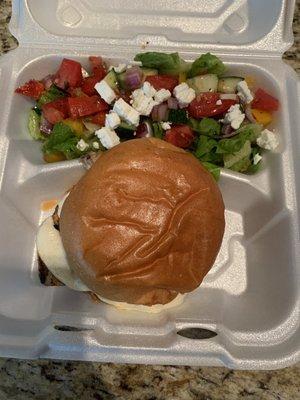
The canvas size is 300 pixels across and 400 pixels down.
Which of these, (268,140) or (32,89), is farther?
(32,89)

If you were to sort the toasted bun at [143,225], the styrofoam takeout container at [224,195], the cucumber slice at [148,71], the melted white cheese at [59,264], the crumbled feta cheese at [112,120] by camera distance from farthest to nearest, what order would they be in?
1. the cucumber slice at [148,71]
2. the crumbled feta cheese at [112,120]
3. the melted white cheese at [59,264]
4. the styrofoam takeout container at [224,195]
5. the toasted bun at [143,225]

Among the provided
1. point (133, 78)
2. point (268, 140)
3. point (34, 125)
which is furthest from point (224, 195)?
point (34, 125)

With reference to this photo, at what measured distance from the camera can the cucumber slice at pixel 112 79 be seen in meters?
1.89

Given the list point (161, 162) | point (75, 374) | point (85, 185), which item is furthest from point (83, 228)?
point (75, 374)

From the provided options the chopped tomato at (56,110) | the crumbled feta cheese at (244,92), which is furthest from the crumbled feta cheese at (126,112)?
the crumbled feta cheese at (244,92)

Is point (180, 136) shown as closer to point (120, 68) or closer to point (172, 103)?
point (172, 103)

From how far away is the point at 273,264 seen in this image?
70.1 inches

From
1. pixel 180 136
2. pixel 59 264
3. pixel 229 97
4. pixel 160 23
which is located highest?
pixel 160 23

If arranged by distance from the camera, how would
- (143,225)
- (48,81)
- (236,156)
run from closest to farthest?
1. (143,225)
2. (236,156)
3. (48,81)

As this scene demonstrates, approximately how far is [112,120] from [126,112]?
0.06 metres

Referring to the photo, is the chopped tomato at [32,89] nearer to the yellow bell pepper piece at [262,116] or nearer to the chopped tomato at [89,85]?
the chopped tomato at [89,85]

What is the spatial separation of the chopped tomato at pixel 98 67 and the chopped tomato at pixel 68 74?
0.06m

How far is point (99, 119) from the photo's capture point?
1885mm

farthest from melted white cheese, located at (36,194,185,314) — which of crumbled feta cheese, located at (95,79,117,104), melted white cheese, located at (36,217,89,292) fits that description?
crumbled feta cheese, located at (95,79,117,104)
